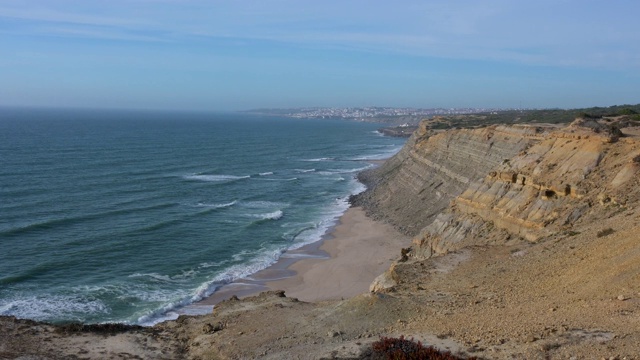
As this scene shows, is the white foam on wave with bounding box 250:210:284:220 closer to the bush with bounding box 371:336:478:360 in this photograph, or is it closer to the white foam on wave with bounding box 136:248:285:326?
the white foam on wave with bounding box 136:248:285:326

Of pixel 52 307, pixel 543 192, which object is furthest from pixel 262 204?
pixel 543 192

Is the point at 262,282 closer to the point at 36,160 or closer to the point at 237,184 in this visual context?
the point at 237,184

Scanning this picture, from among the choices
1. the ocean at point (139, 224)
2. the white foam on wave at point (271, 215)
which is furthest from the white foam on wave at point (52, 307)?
the white foam on wave at point (271, 215)

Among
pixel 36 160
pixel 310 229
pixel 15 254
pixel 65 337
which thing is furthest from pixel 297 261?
pixel 36 160

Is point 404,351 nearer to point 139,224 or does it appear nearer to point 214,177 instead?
point 139,224

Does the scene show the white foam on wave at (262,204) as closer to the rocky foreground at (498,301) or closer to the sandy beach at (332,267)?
the sandy beach at (332,267)

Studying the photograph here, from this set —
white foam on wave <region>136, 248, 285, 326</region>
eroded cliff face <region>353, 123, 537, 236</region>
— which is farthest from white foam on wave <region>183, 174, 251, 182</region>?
white foam on wave <region>136, 248, 285, 326</region>
